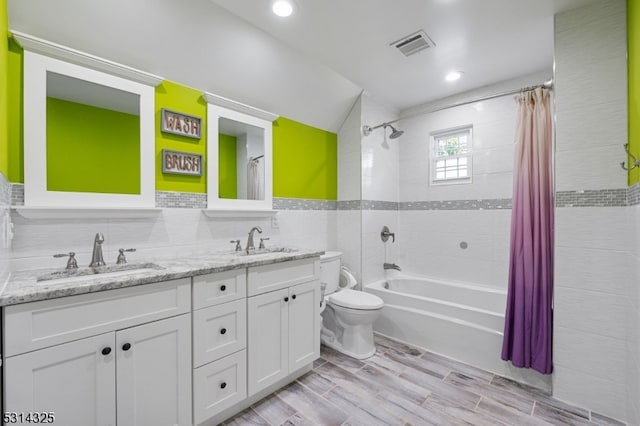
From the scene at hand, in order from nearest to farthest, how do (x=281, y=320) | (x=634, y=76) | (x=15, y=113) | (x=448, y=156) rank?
(x=15, y=113) < (x=634, y=76) < (x=281, y=320) < (x=448, y=156)

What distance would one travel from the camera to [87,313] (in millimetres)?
1104

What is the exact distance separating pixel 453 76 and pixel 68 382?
132 inches

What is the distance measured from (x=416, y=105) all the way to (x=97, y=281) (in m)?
3.37

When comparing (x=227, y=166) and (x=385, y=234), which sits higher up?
(x=227, y=166)

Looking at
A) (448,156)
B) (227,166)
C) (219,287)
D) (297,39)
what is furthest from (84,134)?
(448,156)

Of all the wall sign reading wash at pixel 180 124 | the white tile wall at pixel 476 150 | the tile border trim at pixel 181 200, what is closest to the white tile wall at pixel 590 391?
the white tile wall at pixel 476 150

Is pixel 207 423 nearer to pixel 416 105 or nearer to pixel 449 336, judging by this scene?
pixel 449 336

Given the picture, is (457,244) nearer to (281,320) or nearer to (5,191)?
(281,320)

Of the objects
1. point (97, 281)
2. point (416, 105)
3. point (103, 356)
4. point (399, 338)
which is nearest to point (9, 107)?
point (97, 281)

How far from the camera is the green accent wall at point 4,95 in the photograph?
1.20 metres

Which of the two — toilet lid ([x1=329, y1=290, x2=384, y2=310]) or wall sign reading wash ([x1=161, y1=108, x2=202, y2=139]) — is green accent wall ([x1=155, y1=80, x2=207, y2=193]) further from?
toilet lid ([x1=329, y1=290, x2=384, y2=310])

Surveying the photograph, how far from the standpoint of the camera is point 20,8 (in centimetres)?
133

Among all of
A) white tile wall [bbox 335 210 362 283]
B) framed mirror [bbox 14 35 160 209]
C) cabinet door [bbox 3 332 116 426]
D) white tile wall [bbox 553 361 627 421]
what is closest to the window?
white tile wall [bbox 335 210 362 283]

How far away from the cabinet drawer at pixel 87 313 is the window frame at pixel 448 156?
2.80 m
